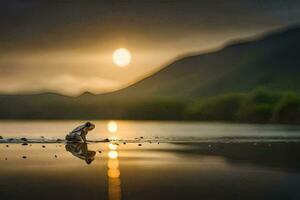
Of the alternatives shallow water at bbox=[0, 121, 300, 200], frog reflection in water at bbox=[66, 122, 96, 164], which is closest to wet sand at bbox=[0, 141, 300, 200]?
shallow water at bbox=[0, 121, 300, 200]

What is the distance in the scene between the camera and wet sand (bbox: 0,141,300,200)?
21.5 m

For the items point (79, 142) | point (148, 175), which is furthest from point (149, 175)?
point (79, 142)

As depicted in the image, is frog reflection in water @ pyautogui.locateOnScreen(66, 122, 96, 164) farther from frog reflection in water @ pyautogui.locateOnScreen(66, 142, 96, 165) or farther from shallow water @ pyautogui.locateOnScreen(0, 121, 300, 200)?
shallow water @ pyautogui.locateOnScreen(0, 121, 300, 200)

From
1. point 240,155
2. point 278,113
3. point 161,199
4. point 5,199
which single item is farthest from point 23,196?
point 278,113

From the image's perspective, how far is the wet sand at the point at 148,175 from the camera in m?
21.5

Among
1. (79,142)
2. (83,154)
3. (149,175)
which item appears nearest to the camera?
(149,175)

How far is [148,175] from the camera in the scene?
27.3 metres

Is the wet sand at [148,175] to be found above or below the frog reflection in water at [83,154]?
below

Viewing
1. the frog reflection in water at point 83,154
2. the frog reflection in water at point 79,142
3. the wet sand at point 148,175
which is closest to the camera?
the wet sand at point 148,175

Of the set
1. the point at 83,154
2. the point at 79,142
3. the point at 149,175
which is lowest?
the point at 149,175

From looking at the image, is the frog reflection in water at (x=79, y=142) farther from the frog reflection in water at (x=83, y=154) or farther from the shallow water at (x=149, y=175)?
the shallow water at (x=149, y=175)

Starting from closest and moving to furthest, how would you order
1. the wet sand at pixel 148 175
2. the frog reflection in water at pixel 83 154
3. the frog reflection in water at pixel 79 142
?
the wet sand at pixel 148 175, the frog reflection in water at pixel 83 154, the frog reflection in water at pixel 79 142

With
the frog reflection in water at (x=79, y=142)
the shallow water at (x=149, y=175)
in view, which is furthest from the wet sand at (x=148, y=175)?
the frog reflection in water at (x=79, y=142)

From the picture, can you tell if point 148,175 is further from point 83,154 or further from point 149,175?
point 83,154
